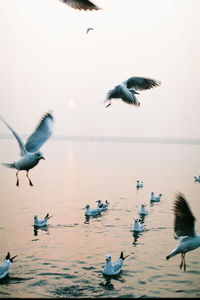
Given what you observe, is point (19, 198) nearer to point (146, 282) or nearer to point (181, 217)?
point (146, 282)

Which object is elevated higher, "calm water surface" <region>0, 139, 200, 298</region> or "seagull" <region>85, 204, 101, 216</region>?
"seagull" <region>85, 204, 101, 216</region>

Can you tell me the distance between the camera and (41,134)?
7.70 metres

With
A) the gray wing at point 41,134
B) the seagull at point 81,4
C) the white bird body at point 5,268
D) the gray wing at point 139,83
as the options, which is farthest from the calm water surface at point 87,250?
the seagull at point 81,4

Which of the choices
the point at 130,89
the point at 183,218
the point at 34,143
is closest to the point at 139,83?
the point at 130,89

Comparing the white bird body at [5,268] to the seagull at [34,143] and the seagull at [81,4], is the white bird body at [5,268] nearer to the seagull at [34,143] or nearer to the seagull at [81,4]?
the seagull at [34,143]

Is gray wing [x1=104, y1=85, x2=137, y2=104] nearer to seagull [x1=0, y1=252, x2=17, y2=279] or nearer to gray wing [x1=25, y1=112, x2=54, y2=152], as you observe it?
gray wing [x1=25, y1=112, x2=54, y2=152]

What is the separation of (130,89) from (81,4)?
2125mm

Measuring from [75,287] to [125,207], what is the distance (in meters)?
14.4

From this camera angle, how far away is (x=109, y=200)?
30.0 metres

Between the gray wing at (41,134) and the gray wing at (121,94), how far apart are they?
1.59 metres

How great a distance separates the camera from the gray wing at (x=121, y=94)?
247 inches

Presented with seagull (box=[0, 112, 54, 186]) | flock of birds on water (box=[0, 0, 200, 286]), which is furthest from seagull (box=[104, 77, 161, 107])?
seagull (box=[0, 112, 54, 186])

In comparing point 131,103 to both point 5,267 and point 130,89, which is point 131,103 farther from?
point 5,267

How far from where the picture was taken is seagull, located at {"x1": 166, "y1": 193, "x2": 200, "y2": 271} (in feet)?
23.9
